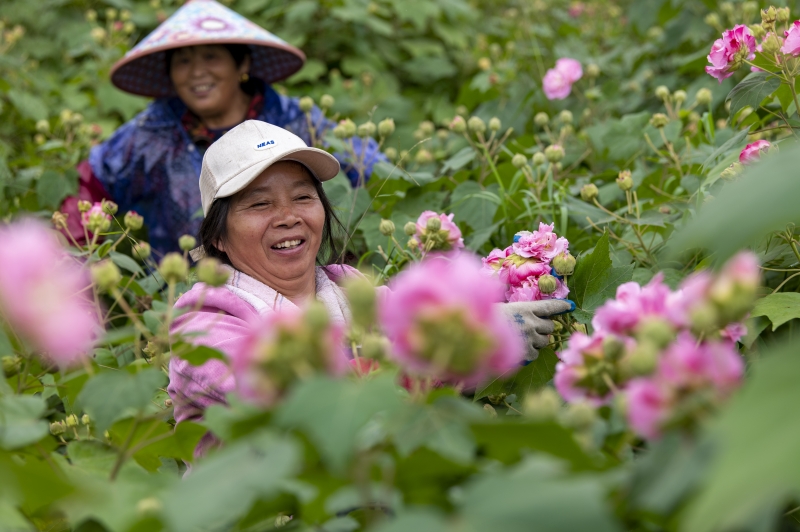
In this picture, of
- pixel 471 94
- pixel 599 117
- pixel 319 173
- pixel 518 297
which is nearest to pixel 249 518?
pixel 518 297

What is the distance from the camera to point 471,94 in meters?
3.61

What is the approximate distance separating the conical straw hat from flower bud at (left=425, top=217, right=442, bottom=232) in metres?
1.49

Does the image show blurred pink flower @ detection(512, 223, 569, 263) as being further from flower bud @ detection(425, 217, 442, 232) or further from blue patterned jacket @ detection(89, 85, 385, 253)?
blue patterned jacket @ detection(89, 85, 385, 253)

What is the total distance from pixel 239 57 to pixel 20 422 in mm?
2451

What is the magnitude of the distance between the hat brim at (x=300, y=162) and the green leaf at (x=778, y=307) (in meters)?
0.93

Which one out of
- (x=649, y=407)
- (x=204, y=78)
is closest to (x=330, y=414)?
(x=649, y=407)

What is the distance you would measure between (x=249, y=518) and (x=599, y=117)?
2.66 metres

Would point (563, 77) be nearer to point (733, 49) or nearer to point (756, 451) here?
point (733, 49)

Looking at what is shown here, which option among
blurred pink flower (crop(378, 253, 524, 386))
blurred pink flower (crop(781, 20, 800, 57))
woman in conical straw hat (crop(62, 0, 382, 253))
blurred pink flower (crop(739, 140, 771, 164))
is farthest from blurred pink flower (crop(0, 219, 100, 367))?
woman in conical straw hat (crop(62, 0, 382, 253))

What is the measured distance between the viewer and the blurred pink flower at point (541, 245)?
1635mm

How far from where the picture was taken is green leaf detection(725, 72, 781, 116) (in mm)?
1731

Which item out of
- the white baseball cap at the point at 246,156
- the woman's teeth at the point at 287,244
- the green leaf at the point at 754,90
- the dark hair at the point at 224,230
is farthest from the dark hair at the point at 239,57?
the green leaf at the point at 754,90

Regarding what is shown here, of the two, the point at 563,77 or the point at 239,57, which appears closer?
the point at 563,77

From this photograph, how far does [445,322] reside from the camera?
2.32 ft
